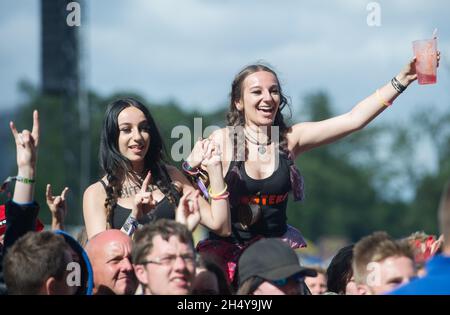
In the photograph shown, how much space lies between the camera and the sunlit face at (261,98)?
536 cm

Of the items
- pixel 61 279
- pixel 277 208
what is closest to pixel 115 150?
pixel 277 208

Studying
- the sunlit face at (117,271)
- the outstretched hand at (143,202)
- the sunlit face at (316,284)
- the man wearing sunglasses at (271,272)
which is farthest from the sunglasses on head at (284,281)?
the sunlit face at (316,284)

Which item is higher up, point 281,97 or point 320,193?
point 281,97

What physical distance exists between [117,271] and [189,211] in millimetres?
445

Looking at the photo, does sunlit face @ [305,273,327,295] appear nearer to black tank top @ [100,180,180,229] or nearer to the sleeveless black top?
the sleeveless black top

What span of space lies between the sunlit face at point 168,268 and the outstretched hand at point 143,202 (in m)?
0.82

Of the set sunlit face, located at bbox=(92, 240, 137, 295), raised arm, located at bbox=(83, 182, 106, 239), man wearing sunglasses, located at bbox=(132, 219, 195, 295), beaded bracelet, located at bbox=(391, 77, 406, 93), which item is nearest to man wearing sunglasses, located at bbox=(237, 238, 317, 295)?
man wearing sunglasses, located at bbox=(132, 219, 195, 295)

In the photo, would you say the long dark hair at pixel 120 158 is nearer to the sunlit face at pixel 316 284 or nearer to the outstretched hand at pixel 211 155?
the outstretched hand at pixel 211 155

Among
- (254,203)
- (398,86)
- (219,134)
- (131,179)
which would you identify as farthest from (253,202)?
(398,86)

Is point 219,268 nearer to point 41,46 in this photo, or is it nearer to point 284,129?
point 284,129

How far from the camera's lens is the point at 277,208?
5297 millimetres

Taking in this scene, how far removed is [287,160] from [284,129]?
0.74 feet

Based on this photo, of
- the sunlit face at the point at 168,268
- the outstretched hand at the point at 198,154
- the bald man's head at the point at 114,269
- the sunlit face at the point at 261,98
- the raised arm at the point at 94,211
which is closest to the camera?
the sunlit face at the point at 168,268
